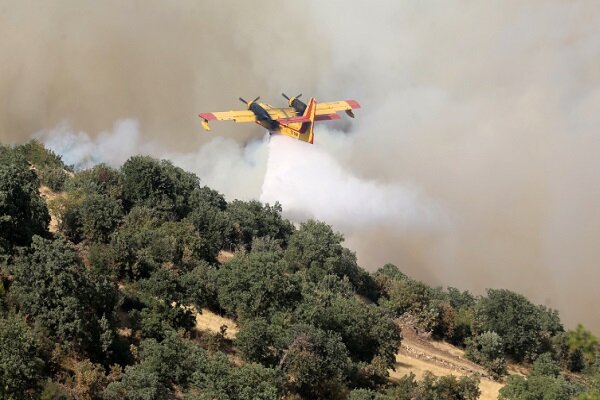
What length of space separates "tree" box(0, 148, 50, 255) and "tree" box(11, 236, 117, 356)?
4.76m

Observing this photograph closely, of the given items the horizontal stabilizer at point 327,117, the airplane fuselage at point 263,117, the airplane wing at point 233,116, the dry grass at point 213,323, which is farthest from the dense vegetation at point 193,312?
the horizontal stabilizer at point 327,117

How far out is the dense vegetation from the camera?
37.6 meters

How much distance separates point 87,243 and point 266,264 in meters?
15.1

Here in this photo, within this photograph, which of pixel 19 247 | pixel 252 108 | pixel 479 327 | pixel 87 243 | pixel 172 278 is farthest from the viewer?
pixel 252 108

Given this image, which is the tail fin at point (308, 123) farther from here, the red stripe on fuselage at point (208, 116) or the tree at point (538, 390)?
the tree at point (538, 390)

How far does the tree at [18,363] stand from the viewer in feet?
105

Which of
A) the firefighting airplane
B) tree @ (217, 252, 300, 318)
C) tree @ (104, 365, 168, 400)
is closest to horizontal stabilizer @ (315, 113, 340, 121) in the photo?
the firefighting airplane

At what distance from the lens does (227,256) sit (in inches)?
2921

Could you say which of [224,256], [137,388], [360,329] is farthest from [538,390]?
[224,256]

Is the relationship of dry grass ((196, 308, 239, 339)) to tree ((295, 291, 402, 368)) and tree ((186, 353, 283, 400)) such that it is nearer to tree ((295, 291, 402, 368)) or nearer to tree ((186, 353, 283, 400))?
tree ((295, 291, 402, 368))

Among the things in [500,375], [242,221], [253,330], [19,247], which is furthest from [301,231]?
[19,247]

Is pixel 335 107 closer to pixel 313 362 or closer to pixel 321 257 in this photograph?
pixel 321 257

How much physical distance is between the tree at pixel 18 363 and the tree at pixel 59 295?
3.79 metres

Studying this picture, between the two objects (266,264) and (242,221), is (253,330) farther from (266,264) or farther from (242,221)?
(242,221)
